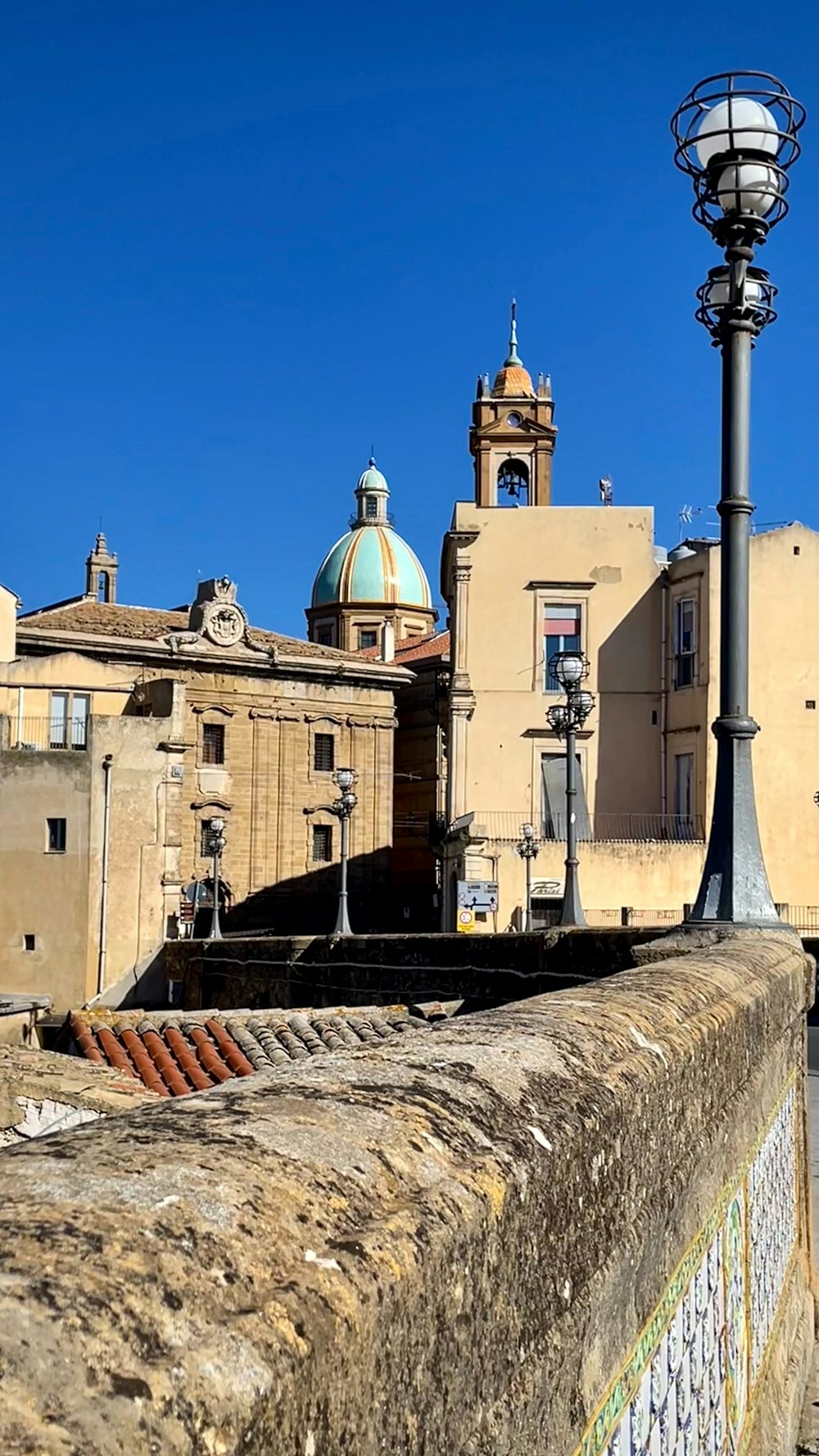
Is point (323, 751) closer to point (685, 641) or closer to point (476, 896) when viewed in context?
point (685, 641)

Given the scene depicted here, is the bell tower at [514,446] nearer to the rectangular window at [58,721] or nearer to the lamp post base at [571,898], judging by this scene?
the rectangular window at [58,721]

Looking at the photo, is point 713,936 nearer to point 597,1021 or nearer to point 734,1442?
point 734,1442

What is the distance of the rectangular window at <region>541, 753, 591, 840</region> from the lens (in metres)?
37.5

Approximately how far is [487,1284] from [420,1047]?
71 cm

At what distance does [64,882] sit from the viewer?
39.7 m

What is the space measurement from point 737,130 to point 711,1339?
7.43m

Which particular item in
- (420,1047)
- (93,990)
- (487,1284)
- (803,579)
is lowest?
(93,990)

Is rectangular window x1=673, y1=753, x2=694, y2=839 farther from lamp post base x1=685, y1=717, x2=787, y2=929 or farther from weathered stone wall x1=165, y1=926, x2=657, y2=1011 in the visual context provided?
lamp post base x1=685, y1=717, x2=787, y2=929

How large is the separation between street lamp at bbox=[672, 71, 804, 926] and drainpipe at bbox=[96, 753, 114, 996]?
31908 mm

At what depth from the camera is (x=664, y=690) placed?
38.8 metres

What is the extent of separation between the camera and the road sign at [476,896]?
98.0ft

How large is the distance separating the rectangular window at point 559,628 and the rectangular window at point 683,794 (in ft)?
12.2

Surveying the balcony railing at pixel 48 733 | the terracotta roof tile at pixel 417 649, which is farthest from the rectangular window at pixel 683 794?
the terracotta roof tile at pixel 417 649

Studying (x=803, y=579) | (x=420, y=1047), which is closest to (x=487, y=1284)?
(x=420, y=1047)
